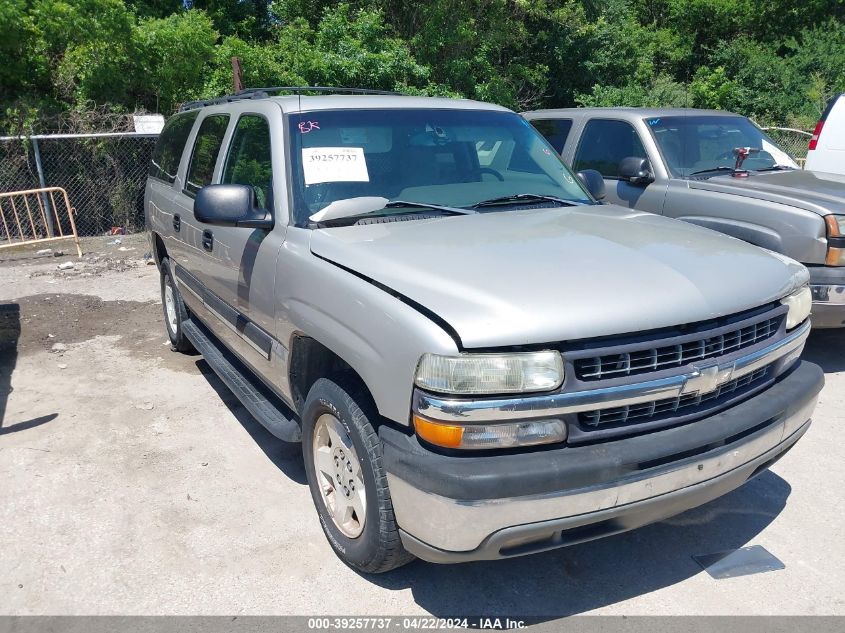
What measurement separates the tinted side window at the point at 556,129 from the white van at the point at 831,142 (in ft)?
10.9

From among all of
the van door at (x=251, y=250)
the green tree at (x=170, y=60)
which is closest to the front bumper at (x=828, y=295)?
the van door at (x=251, y=250)

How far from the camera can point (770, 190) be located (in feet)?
18.2

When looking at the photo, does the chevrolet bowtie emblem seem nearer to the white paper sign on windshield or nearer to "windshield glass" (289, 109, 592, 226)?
"windshield glass" (289, 109, 592, 226)

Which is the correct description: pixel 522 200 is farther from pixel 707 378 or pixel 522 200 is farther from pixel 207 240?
pixel 207 240

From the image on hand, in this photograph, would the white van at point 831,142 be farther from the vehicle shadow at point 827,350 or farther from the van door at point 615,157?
the van door at point 615,157

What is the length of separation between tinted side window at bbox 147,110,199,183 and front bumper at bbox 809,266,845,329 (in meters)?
4.65

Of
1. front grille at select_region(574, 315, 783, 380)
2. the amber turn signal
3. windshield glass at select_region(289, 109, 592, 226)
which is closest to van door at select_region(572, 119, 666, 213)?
windshield glass at select_region(289, 109, 592, 226)

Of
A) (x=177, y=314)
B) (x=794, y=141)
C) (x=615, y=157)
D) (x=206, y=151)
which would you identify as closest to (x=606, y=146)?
(x=615, y=157)

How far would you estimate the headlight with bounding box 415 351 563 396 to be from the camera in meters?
2.31

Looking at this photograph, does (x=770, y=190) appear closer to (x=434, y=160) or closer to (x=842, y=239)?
(x=842, y=239)

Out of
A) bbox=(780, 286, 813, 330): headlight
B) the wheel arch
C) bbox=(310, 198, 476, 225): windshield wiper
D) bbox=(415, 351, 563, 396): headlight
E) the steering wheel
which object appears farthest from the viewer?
the steering wheel

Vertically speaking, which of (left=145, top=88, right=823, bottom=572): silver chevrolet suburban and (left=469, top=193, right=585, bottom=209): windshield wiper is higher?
(left=469, top=193, right=585, bottom=209): windshield wiper

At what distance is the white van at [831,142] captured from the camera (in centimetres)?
831

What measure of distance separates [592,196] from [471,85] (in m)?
13.1
